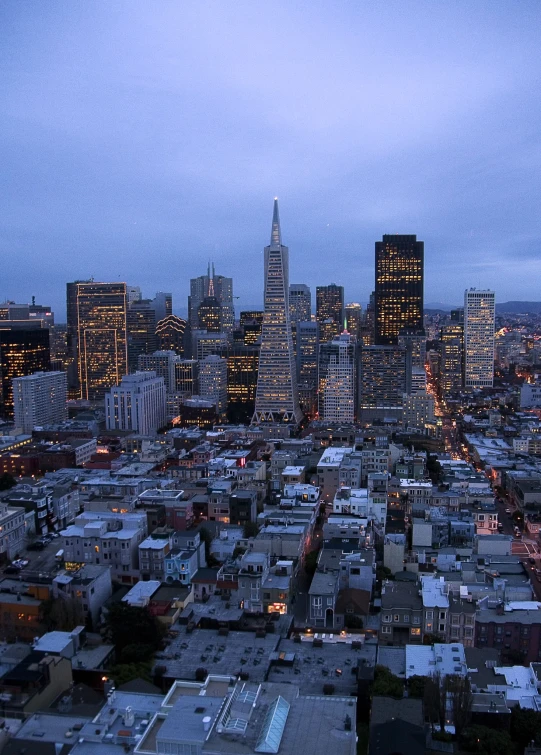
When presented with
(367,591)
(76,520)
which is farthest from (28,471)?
(367,591)

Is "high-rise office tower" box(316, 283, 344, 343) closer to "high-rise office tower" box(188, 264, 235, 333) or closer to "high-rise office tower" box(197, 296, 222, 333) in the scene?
"high-rise office tower" box(197, 296, 222, 333)

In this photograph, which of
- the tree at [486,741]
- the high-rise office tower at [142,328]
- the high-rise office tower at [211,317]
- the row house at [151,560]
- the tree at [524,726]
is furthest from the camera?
the high-rise office tower at [211,317]

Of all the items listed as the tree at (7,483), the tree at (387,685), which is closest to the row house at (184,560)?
the tree at (387,685)

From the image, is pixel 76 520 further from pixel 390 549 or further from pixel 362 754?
pixel 362 754

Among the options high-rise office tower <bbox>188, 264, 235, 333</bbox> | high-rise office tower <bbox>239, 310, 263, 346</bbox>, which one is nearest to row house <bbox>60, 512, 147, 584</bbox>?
high-rise office tower <bbox>239, 310, 263, 346</bbox>

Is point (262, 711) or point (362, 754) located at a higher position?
point (262, 711)

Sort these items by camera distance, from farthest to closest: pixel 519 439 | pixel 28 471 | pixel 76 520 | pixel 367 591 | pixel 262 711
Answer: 1. pixel 519 439
2. pixel 28 471
3. pixel 76 520
4. pixel 367 591
5. pixel 262 711

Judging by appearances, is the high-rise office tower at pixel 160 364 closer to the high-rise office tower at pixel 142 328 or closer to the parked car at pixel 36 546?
the high-rise office tower at pixel 142 328

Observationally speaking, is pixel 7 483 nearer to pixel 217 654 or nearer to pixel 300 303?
pixel 217 654

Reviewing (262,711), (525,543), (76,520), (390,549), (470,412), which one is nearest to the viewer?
(262,711)
